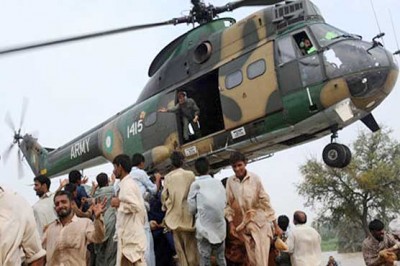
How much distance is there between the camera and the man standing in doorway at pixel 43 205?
601cm

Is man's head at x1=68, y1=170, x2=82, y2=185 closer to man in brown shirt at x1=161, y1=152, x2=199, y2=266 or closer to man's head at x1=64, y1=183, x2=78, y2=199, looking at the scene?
man's head at x1=64, y1=183, x2=78, y2=199

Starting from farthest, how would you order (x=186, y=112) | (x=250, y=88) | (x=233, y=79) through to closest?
(x=186, y=112) → (x=233, y=79) → (x=250, y=88)

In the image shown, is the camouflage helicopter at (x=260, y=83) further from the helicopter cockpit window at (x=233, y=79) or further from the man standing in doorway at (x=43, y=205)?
the man standing in doorway at (x=43, y=205)

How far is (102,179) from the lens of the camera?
650 cm

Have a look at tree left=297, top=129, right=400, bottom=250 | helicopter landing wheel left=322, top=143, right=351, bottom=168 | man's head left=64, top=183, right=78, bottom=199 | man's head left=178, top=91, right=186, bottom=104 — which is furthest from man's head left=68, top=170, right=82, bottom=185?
tree left=297, top=129, right=400, bottom=250

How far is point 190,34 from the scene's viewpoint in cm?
1115

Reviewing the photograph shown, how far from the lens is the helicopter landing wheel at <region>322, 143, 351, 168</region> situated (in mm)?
8742

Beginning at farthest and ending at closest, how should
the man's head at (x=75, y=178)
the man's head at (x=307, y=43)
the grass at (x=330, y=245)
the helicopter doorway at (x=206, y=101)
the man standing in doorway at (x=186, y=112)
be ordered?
the grass at (x=330, y=245) → the helicopter doorway at (x=206, y=101) → the man standing in doorway at (x=186, y=112) → the man's head at (x=307, y=43) → the man's head at (x=75, y=178)

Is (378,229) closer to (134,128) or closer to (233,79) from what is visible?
(233,79)

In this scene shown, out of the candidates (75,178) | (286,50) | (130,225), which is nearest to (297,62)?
(286,50)

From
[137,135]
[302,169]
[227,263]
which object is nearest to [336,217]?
[302,169]

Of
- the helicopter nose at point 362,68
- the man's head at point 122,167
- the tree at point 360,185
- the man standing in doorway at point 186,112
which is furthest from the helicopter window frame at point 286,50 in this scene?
the tree at point 360,185

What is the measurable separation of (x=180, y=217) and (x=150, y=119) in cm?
562

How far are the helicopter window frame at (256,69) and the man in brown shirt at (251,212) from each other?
347 cm
